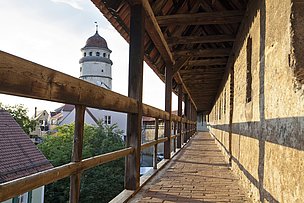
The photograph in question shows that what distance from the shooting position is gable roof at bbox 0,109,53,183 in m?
7.23

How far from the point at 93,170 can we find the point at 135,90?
21900mm

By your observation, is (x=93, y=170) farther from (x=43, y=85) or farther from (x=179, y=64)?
(x=43, y=85)

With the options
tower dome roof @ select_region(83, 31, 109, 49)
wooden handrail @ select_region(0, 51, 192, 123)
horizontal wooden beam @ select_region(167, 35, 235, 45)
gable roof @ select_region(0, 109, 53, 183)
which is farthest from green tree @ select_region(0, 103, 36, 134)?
wooden handrail @ select_region(0, 51, 192, 123)

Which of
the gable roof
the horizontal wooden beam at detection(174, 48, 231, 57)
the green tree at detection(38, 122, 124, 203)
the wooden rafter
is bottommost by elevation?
the green tree at detection(38, 122, 124, 203)

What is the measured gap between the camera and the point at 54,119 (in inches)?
1781

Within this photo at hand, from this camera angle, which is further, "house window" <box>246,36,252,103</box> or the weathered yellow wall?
"house window" <box>246,36,252,103</box>

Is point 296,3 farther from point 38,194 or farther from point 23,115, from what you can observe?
point 23,115

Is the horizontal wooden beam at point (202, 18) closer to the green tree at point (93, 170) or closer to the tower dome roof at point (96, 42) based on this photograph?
the green tree at point (93, 170)

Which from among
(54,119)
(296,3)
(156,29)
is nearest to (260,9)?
(296,3)

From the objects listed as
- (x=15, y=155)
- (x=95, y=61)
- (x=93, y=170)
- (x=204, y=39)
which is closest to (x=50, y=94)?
(x=204, y=39)

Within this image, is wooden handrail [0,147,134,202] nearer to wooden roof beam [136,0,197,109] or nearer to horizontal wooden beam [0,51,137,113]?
horizontal wooden beam [0,51,137,113]

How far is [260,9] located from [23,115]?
37628 millimetres

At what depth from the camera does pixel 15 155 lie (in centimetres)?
886

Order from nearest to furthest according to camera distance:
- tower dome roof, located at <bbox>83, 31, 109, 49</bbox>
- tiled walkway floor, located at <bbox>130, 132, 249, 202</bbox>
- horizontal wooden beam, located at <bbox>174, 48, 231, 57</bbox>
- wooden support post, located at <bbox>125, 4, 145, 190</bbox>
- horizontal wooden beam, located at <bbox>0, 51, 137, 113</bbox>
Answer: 1. horizontal wooden beam, located at <bbox>0, 51, 137, 113</bbox>
2. tiled walkway floor, located at <bbox>130, 132, 249, 202</bbox>
3. wooden support post, located at <bbox>125, 4, 145, 190</bbox>
4. horizontal wooden beam, located at <bbox>174, 48, 231, 57</bbox>
5. tower dome roof, located at <bbox>83, 31, 109, 49</bbox>
